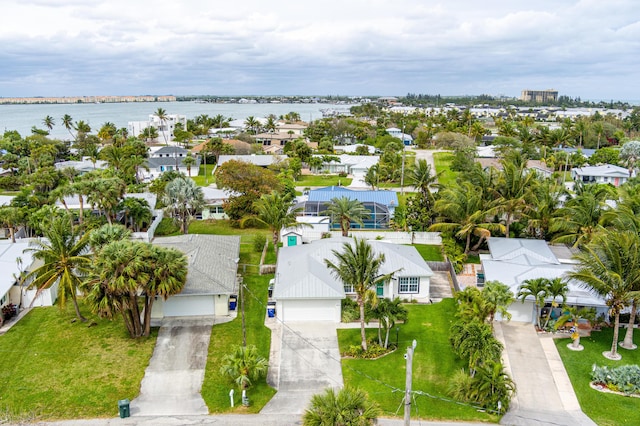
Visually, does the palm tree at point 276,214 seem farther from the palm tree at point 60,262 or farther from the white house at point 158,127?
the white house at point 158,127

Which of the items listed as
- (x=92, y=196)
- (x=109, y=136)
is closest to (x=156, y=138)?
(x=109, y=136)

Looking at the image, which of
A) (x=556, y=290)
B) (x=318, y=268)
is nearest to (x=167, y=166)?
(x=318, y=268)

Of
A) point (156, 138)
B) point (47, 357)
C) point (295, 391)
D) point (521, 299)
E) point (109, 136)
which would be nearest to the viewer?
point (295, 391)

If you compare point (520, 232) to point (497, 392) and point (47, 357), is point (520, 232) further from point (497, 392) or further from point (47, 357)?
point (47, 357)

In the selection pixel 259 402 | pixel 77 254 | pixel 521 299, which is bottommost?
pixel 259 402

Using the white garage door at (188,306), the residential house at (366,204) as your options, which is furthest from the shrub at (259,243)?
the white garage door at (188,306)

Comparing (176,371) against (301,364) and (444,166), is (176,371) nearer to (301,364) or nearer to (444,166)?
(301,364)

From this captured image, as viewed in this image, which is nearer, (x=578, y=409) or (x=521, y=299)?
(x=578, y=409)
